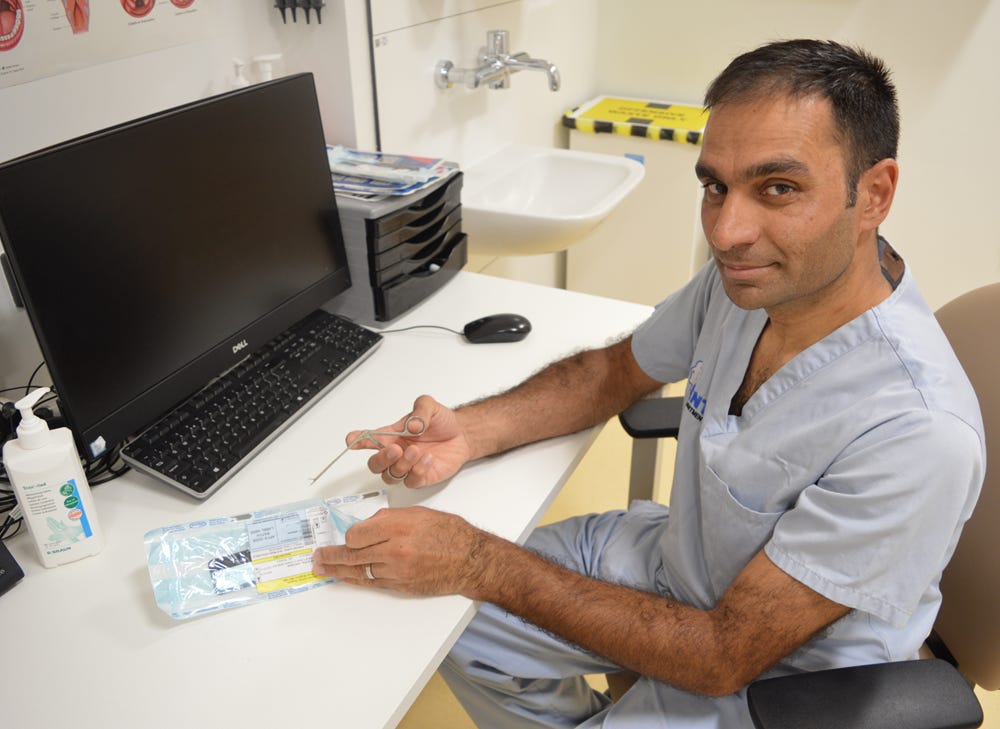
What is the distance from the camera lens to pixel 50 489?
904 millimetres

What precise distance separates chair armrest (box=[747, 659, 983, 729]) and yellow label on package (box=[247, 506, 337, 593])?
0.52 metres

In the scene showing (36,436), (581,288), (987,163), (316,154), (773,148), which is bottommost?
(581,288)

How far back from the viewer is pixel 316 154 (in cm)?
131

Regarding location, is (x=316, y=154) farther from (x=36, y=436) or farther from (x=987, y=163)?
(x=987, y=163)

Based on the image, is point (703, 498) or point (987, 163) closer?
point (703, 498)

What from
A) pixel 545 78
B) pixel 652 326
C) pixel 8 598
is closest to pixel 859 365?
pixel 652 326

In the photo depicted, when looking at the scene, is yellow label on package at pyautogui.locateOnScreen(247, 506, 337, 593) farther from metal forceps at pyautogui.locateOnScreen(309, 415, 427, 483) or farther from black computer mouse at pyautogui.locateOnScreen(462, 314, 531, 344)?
black computer mouse at pyautogui.locateOnScreen(462, 314, 531, 344)

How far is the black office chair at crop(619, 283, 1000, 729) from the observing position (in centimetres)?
82

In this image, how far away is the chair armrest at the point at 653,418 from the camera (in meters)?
1.29

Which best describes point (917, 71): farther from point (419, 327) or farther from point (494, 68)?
point (419, 327)

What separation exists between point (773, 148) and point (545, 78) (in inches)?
71.5

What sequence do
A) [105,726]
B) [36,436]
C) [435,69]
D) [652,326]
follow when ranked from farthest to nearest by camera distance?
[435,69], [652,326], [36,436], [105,726]

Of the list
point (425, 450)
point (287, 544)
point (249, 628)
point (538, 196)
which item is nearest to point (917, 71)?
point (538, 196)

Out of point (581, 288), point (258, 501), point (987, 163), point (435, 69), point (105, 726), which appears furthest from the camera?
point (581, 288)
